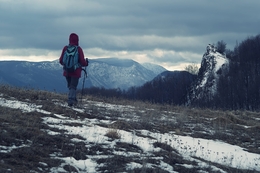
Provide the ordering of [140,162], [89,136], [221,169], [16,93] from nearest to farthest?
[140,162]
[221,169]
[89,136]
[16,93]

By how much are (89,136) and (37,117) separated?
2016mm

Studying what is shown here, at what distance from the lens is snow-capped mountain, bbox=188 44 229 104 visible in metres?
84.8

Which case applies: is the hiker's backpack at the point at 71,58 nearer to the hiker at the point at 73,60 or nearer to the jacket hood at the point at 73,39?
→ the hiker at the point at 73,60

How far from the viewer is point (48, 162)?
7.95 metres

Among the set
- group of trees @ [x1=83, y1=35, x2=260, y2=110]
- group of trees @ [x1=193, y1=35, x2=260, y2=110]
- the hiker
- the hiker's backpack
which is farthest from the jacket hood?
group of trees @ [x1=193, y1=35, x2=260, y2=110]

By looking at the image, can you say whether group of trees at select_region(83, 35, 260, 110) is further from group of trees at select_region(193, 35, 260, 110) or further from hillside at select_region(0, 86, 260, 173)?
hillside at select_region(0, 86, 260, 173)

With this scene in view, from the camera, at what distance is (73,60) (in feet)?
47.8

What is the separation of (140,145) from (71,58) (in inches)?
210

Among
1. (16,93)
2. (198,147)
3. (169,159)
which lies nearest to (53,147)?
(169,159)

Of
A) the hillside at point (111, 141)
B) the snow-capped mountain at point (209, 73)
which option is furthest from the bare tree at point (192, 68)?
the hillside at point (111, 141)

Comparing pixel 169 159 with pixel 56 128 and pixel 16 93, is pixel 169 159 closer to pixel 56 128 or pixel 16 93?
pixel 56 128

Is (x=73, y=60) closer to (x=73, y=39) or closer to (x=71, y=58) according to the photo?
(x=71, y=58)

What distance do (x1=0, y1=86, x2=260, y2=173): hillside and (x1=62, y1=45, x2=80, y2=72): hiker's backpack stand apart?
1.47 meters

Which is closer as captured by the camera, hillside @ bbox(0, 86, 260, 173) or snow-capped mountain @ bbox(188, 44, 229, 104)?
hillside @ bbox(0, 86, 260, 173)
